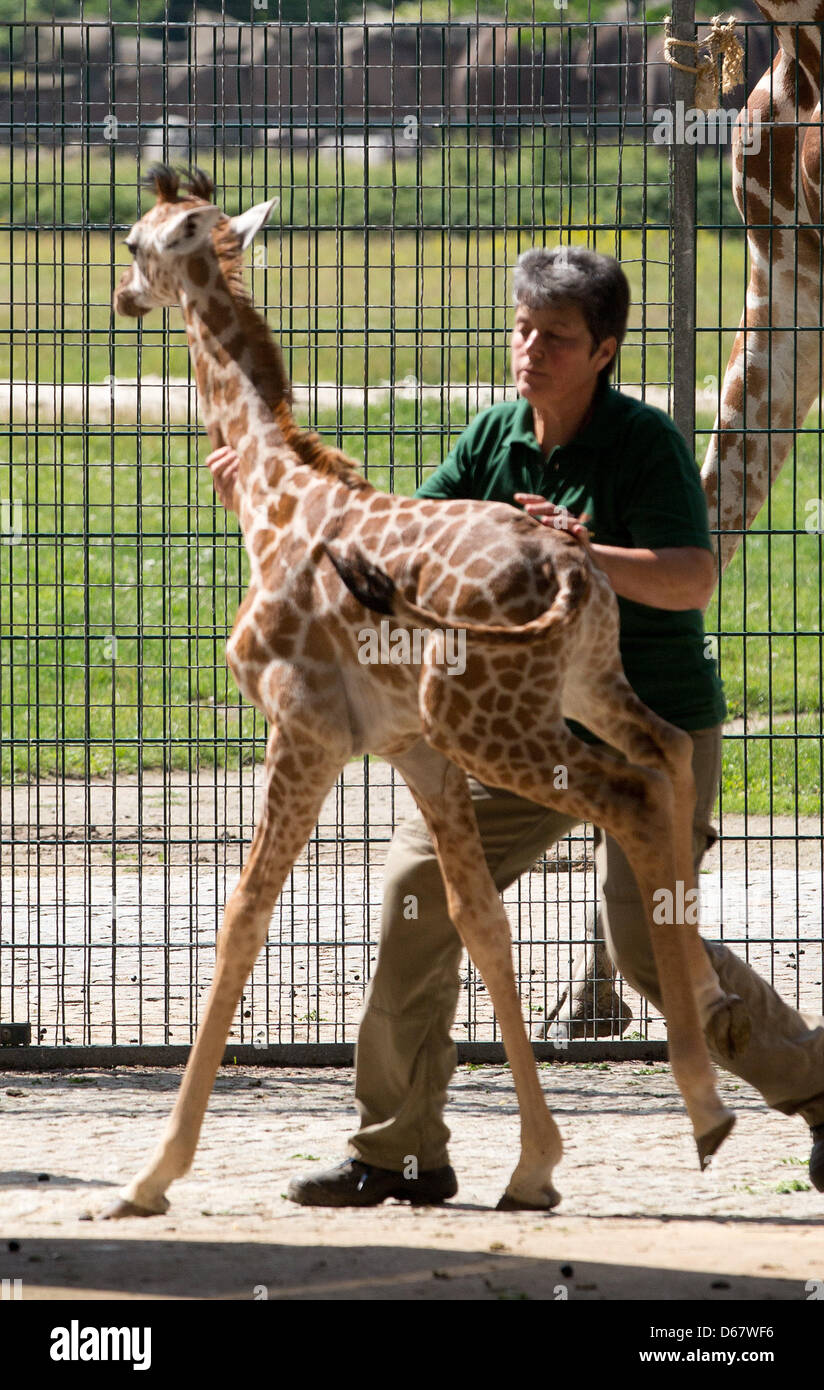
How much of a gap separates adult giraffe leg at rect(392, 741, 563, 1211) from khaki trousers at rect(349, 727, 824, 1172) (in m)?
0.17

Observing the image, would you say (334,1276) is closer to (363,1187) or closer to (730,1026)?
(363,1187)

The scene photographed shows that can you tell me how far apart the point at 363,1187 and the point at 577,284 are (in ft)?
6.89

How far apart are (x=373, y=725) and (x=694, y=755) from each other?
756mm

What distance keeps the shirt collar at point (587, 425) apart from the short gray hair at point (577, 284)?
0.16m

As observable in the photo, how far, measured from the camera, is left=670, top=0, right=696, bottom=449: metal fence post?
4867mm

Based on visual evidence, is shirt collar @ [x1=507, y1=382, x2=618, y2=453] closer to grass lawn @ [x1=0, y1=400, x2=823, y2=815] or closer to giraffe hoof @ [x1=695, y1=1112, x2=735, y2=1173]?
giraffe hoof @ [x1=695, y1=1112, x2=735, y2=1173]

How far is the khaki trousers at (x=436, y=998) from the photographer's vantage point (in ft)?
12.4

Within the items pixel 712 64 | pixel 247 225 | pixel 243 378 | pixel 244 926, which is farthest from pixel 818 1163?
pixel 712 64

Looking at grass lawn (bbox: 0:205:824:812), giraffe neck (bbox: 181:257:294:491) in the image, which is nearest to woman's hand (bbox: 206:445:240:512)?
giraffe neck (bbox: 181:257:294:491)

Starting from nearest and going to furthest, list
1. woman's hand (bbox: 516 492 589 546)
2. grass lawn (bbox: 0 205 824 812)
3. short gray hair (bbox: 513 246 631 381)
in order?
woman's hand (bbox: 516 492 589 546) → short gray hair (bbox: 513 246 631 381) → grass lawn (bbox: 0 205 824 812)

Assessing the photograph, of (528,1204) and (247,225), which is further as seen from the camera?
(247,225)

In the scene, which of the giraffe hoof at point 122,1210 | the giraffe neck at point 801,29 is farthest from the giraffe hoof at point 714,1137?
the giraffe neck at point 801,29

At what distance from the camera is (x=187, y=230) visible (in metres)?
3.80
